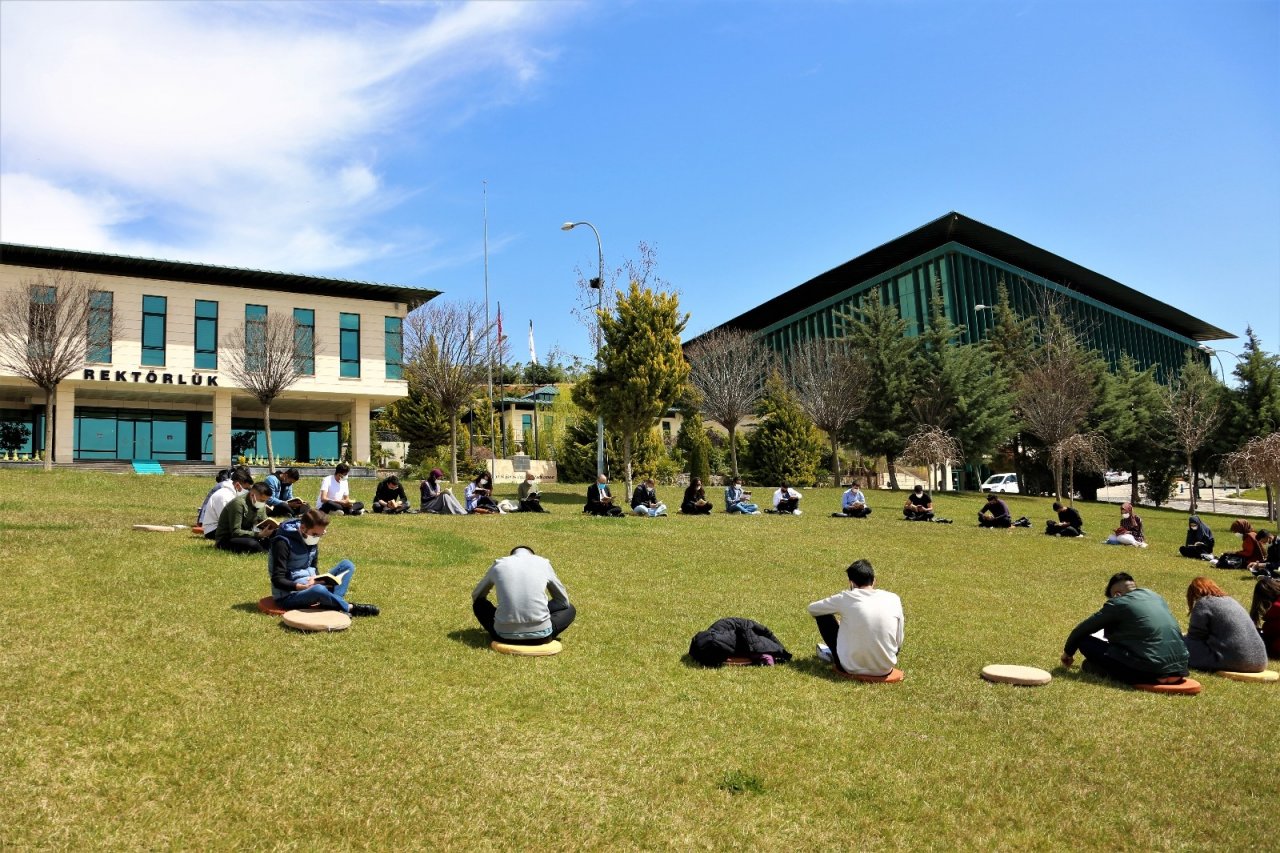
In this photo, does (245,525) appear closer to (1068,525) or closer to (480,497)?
(480,497)

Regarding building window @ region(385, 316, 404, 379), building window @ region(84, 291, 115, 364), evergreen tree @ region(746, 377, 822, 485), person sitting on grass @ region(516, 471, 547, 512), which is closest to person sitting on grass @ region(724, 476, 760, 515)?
A: person sitting on grass @ region(516, 471, 547, 512)

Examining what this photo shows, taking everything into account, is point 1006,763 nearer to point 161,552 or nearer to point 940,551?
point 161,552

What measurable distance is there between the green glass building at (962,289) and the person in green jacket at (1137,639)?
47.2 m

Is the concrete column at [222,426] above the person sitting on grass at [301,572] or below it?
above

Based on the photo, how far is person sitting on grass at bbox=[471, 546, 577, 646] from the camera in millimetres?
9352

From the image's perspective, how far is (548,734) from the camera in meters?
7.07

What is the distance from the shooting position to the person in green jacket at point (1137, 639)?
29.3ft

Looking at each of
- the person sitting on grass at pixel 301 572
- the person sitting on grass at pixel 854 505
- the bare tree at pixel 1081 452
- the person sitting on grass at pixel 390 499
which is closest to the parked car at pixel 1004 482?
the bare tree at pixel 1081 452

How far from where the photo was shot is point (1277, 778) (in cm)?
668

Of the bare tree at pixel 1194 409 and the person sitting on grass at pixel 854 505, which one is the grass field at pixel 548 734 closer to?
the person sitting on grass at pixel 854 505

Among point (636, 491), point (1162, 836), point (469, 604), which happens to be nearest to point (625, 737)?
point (1162, 836)

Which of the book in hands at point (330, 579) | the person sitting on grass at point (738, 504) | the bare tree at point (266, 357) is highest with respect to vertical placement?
the bare tree at point (266, 357)

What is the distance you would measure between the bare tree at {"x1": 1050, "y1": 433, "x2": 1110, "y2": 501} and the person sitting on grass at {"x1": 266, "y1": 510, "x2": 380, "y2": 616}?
3474 cm

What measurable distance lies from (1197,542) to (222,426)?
39.2 metres
